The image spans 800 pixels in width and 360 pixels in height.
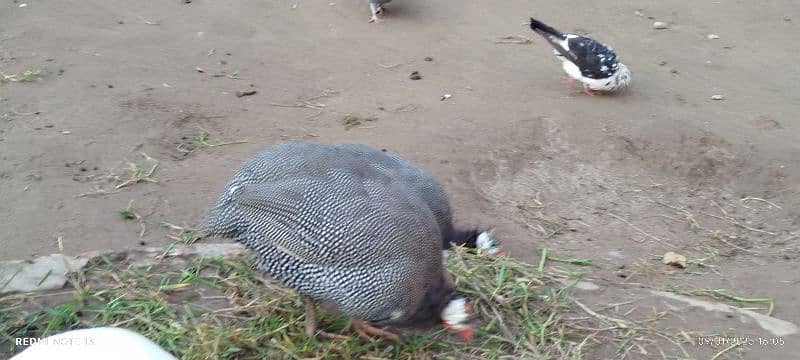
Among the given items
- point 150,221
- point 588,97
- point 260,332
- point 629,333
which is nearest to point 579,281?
point 629,333

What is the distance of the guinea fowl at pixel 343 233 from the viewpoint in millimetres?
3043

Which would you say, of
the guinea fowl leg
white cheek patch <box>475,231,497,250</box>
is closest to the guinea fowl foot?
the guinea fowl leg

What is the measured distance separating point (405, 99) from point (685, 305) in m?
3.08

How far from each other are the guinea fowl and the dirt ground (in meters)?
1.05

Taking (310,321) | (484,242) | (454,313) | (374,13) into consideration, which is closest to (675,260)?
(484,242)

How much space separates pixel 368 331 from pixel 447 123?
2.58m

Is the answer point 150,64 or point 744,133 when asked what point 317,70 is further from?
point 744,133

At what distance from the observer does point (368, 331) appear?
3471 mm

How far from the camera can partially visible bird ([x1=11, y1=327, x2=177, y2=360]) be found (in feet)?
6.07

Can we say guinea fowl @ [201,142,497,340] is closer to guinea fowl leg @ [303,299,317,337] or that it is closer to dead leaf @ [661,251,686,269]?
guinea fowl leg @ [303,299,317,337]

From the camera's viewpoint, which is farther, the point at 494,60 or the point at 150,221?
the point at 494,60

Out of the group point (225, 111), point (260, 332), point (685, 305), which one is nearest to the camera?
point (260, 332)

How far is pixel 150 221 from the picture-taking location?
4.21 meters

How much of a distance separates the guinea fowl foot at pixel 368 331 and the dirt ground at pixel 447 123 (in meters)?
1.16
